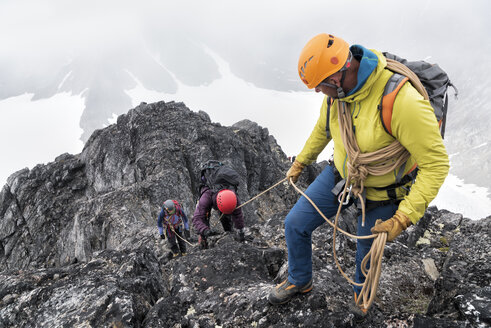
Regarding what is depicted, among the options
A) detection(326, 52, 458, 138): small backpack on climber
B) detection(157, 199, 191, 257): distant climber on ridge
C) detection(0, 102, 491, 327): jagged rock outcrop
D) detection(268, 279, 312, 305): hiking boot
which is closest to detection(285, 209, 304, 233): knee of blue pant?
detection(268, 279, 312, 305): hiking boot

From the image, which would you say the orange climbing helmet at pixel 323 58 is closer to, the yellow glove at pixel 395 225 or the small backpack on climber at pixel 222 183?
the yellow glove at pixel 395 225

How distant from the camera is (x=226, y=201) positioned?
9.36 metres

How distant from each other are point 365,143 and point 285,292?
2.54 metres

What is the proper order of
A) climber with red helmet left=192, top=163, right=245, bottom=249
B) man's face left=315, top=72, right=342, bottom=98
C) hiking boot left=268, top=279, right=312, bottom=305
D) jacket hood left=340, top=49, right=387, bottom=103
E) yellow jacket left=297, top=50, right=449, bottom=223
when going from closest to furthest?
yellow jacket left=297, top=50, right=449, bottom=223
jacket hood left=340, top=49, right=387, bottom=103
man's face left=315, top=72, right=342, bottom=98
hiking boot left=268, top=279, right=312, bottom=305
climber with red helmet left=192, top=163, right=245, bottom=249

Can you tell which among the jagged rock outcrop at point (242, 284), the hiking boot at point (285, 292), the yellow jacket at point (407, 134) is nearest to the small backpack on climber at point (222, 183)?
the jagged rock outcrop at point (242, 284)

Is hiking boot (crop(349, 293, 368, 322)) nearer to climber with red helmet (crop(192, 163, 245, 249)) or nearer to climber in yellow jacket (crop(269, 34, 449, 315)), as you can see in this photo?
climber in yellow jacket (crop(269, 34, 449, 315))

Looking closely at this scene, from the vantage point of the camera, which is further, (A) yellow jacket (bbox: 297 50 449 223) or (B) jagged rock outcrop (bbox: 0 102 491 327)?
(B) jagged rock outcrop (bbox: 0 102 491 327)

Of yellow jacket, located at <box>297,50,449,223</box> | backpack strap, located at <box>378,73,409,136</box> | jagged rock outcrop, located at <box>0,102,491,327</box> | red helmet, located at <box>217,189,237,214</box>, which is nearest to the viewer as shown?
yellow jacket, located at <box>297,50,449,223</box>

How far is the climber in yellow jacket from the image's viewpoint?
3.43m

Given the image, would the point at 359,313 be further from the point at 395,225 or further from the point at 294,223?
the point at 395,225

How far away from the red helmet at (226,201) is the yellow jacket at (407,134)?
5.68 meters

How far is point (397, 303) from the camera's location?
5.68 meters

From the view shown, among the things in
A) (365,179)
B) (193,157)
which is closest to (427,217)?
(365,179)

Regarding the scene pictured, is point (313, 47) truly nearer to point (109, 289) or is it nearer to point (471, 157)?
point (109, 289)
